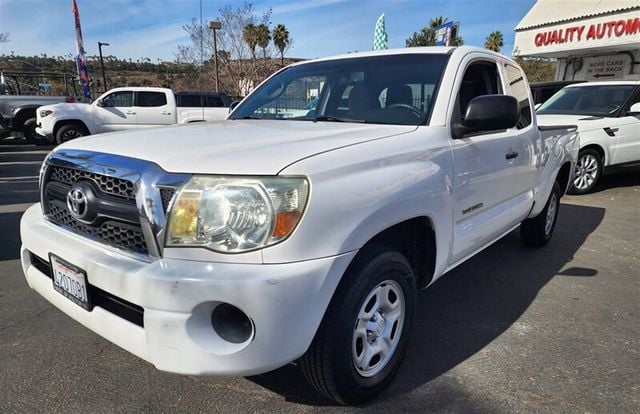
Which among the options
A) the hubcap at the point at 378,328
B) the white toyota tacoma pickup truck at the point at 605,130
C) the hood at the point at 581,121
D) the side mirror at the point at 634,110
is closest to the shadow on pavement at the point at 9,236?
the hubcap at the point at 378,328

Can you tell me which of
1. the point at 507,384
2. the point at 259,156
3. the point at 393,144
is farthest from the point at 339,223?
the point at 507,384

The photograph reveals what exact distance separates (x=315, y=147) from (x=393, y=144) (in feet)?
1.51

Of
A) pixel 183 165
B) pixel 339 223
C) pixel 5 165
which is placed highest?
pixel 183 165

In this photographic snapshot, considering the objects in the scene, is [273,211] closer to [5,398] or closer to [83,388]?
[83,388]

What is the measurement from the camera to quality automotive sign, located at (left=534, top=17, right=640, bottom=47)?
12.7 meters

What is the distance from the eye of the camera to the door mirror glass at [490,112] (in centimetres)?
252

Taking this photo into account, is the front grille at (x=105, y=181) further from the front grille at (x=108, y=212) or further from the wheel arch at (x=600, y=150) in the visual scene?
the wheel arch at (x=600, y=150)

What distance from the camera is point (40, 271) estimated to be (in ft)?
7.77

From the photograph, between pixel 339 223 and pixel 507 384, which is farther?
pixel 507 384

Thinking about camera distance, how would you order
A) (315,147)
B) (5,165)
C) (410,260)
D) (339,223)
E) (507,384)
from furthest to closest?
(5,165)
(410,260)
(507,384)
(315,147)
(339,223)

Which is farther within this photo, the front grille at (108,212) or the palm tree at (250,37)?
the palm tree at (250,37)

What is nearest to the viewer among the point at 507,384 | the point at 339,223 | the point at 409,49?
the point at 339,223

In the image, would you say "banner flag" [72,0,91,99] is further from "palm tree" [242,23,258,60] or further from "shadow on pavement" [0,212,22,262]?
"shadow on pavement" [0,212,22,262]

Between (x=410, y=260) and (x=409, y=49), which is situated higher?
(x=409, y=49)
